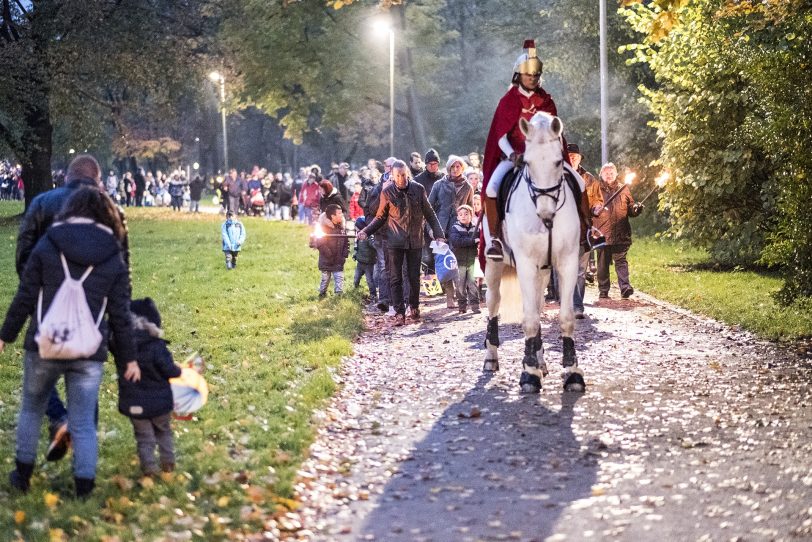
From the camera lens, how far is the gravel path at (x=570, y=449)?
6.45m

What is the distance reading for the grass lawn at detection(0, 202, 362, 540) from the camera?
21.5 feet

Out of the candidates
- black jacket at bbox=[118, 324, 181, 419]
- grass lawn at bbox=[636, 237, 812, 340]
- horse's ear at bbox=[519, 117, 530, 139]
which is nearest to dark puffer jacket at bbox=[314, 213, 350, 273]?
grass lawn at bbox=[636, 237, 812, 340]

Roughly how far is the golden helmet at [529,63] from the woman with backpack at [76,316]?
5.21 m

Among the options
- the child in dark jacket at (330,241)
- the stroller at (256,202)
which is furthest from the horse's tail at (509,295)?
the stroller at (256,202)

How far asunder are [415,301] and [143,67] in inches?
1148

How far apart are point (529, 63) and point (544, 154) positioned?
4.85 ft

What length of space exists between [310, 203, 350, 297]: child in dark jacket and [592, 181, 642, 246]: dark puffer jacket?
399cm

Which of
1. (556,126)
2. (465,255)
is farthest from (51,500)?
(465,255)

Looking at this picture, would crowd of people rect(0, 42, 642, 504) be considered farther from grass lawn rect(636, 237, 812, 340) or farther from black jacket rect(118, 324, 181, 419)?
grass lawn rect(636, 237, 812, 340)

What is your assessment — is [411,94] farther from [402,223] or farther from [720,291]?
[402,223]

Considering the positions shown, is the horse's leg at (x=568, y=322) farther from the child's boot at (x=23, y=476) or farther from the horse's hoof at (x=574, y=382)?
the child's boot at (x=23, y=476)

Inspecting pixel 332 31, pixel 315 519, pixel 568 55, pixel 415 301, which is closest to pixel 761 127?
pixel 415 301

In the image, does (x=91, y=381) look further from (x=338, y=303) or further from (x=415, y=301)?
(x=338, y=303)

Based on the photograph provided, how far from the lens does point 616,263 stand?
59.7ft
